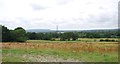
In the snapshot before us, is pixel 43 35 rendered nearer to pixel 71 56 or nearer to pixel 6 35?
pixel 6 35

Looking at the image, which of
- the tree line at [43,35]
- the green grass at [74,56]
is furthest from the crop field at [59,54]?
the tree line at [43,35]

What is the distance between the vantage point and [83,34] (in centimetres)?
2989

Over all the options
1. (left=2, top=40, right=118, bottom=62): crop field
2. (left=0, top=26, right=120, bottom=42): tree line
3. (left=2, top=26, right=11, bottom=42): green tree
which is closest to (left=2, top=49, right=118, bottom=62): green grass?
(left=2, top=40, right=118, bottom=62): crop field

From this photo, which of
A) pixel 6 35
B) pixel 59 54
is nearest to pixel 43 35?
pixel 6 35

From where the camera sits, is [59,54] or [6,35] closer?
[59,54]

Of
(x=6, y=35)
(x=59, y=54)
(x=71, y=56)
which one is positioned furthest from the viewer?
(x=6, y=35)

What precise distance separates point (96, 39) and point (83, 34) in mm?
2467

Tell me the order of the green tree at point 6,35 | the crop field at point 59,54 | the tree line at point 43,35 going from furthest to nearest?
the tree line at point 43,35 < the green tree at point 6,35 < the crop field at point 59,54

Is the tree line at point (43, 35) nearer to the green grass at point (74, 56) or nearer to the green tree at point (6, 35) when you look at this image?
the green tree at point (6, 35)

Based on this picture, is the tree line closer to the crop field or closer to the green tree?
the green tree

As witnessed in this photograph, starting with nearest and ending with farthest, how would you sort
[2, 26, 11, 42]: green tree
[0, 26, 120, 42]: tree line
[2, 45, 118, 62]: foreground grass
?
[2, 45, 118, 62]: foreground grass, [2, 26, 11, 42]: green tree, [0, 26, 120, 42]: tree line

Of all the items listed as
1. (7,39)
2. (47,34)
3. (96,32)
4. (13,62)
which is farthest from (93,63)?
(47,34)

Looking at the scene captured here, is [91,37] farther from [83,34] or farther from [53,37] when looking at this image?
[53,37]

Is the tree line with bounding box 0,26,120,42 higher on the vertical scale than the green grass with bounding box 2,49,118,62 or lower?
higher
